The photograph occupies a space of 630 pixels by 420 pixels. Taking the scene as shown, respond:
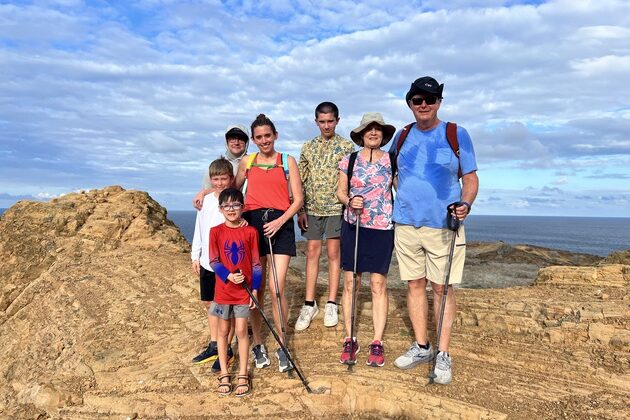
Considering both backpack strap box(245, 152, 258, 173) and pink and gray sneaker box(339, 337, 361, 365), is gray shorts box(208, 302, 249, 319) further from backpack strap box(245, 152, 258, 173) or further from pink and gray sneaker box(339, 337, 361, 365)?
backpack strap box(245, 152, 258, 173)

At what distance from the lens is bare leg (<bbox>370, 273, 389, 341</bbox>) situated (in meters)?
5.30

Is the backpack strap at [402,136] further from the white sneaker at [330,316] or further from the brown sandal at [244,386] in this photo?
the brown sandal at [244,386]

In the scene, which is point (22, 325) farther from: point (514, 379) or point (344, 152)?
point (514, 379)

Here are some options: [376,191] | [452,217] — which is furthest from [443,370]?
[376,191]

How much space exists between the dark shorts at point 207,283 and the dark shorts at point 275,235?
650mm

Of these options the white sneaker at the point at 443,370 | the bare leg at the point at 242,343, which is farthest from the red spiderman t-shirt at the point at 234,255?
the white sneaker at the point at 443,370

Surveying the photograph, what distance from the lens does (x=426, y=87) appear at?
186 inches

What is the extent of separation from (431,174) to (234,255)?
7.39 ft

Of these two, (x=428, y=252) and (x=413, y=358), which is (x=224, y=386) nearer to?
(x=413, y=358)

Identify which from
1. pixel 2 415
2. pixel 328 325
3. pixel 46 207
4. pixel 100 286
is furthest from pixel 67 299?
pixel 328 325

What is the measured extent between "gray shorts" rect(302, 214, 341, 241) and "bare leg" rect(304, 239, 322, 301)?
0.27 ft

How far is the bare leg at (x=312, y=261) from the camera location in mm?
6000

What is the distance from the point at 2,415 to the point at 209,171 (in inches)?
162

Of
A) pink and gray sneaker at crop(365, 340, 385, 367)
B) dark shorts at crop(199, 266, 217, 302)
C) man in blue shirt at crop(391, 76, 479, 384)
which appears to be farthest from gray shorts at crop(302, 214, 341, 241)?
pink and gray sneaker at crop(365, 340, 385, 367)
